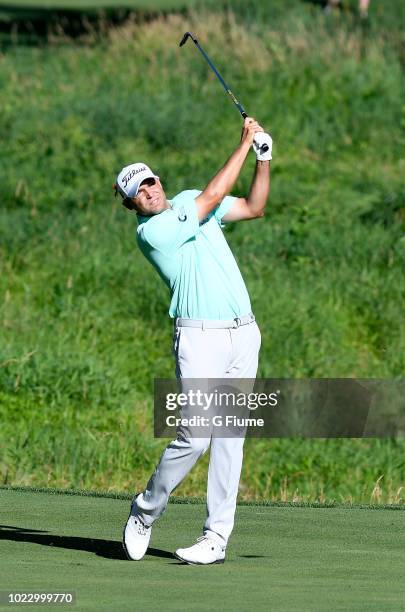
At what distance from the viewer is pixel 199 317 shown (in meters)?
7.08

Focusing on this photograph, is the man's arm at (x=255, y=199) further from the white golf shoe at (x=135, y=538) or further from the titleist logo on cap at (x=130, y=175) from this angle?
the white golf shoe at (x=135, y=538)

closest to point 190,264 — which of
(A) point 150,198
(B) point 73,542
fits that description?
(A) point 150,198

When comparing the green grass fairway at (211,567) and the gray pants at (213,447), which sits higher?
the gray pants at (213,447)

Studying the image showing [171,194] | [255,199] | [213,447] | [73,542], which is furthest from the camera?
[171,194]

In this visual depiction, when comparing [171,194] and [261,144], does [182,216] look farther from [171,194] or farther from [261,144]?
[171,194]

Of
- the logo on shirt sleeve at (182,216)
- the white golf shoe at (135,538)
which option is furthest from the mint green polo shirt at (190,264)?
the white golf shoe at (135,538)

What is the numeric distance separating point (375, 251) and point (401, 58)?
6.99 m

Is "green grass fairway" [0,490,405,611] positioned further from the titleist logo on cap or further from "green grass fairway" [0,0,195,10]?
"green grass fairway" [0,0,195,10]

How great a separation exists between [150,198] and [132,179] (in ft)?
0.39

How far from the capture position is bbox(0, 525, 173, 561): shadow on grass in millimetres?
7324

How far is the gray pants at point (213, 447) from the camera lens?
7027 mm

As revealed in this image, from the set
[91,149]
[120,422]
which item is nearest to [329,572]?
[120,422]

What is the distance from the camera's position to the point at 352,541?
7652mm

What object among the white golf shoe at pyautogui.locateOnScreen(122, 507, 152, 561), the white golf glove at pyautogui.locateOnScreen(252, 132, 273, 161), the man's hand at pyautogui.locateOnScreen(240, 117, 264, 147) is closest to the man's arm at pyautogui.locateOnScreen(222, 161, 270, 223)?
the white golf glove at pyautogui.locateOnScreen(252, 132, 273, 161)
